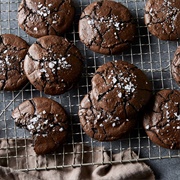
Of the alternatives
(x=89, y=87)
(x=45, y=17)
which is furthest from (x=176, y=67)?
(x=45, y=17)

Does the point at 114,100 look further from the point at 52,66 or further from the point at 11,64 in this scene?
the point at 11,64

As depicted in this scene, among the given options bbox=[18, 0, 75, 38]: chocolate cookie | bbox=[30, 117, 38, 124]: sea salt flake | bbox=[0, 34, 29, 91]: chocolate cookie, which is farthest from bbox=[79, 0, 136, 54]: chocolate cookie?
bbox=[30, 117, 38, 124]: sea salt flake

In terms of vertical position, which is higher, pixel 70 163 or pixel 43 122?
pixel 43 122

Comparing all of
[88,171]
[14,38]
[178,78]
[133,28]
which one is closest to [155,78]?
[178,78]

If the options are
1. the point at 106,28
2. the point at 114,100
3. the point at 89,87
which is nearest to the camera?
the point at 114,100

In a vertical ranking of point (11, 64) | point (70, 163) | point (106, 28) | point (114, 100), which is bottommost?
point (70, 163)

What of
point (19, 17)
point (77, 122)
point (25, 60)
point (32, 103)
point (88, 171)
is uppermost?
point (19, 17)

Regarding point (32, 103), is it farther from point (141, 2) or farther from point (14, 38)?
point (141, 2)
